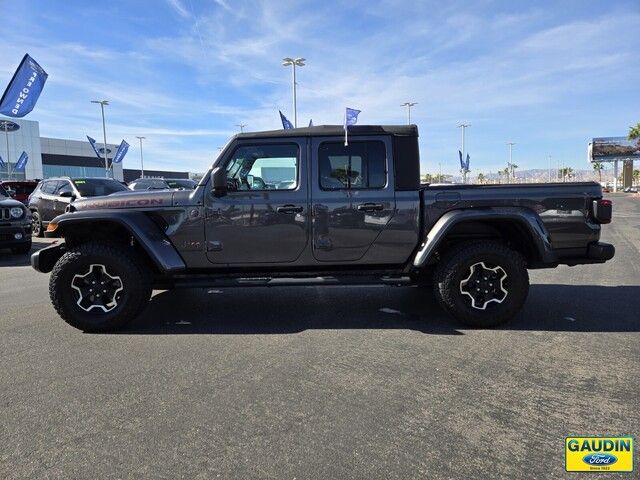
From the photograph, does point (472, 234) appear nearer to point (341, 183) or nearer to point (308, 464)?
point (341, 183)

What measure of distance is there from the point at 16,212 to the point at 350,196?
8.26 metres

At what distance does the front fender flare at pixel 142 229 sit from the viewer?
441cm

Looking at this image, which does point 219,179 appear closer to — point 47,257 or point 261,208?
point 261,208

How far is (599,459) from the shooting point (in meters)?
2.36

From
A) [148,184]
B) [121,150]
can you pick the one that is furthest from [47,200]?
[121,150]

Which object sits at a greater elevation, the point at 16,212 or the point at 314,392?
the point at 16,212

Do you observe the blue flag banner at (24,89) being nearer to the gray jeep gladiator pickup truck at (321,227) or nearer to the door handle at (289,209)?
the gray jeep gladiator pickup truck at (321,227)

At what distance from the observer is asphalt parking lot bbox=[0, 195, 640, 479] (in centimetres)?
238

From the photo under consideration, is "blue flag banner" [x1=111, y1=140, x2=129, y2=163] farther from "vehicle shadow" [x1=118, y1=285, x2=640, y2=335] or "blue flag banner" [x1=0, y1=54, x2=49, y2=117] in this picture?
"vehicle shadow" [x1=118, y1=285, x2=640, y2=335]

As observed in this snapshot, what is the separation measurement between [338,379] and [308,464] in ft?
3.36

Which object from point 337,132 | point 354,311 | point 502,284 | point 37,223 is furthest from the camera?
point 37,223

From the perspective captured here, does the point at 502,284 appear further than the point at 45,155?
No

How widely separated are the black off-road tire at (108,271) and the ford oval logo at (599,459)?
3865 mm

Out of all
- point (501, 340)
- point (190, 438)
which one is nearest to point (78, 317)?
point (190, 438)
